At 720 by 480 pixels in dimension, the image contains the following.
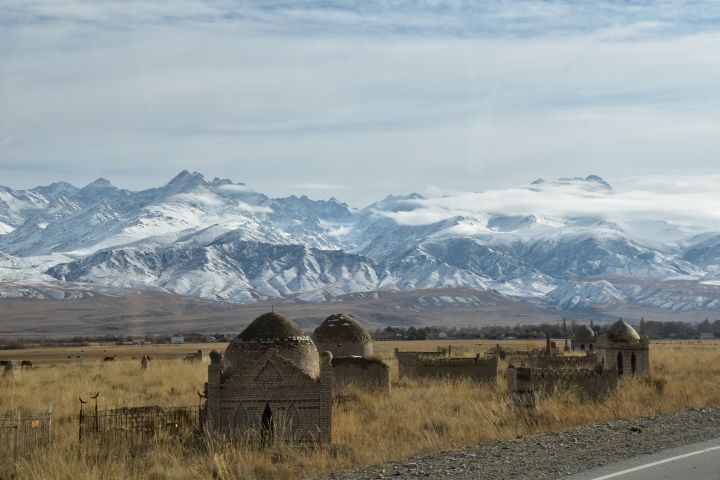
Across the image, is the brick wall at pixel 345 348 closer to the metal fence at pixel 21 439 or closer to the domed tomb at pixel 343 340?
the domed tomb at pixel 343 340

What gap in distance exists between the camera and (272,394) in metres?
21.6

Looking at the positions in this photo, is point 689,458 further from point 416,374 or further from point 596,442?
point 416,374

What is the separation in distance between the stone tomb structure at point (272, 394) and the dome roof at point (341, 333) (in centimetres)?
1278

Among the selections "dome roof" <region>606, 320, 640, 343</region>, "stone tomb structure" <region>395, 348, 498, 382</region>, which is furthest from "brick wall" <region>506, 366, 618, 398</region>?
"dome roof" <region>606, 320, 640, 343</region>

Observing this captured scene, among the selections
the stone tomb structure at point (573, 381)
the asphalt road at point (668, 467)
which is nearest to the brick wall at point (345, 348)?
the stone tomb structure at point (573, 381)

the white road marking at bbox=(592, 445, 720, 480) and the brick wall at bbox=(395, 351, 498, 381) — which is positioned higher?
the white road marking at bbox=(592, 445, 720, 480)

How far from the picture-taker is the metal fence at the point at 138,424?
21.6 m

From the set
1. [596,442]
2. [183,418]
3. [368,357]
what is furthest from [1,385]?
[596,442]

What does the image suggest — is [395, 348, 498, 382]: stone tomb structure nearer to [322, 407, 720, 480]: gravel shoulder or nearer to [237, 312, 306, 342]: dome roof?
[237, 312, 306, 342]: dome roof

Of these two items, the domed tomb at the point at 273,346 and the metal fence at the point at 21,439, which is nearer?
the metal fence at the point at 21,439

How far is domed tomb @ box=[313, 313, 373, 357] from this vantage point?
34656mm

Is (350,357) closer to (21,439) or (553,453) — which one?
(21,439)

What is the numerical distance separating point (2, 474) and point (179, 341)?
13490 cm

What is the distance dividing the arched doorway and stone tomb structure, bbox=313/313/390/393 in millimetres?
9361
